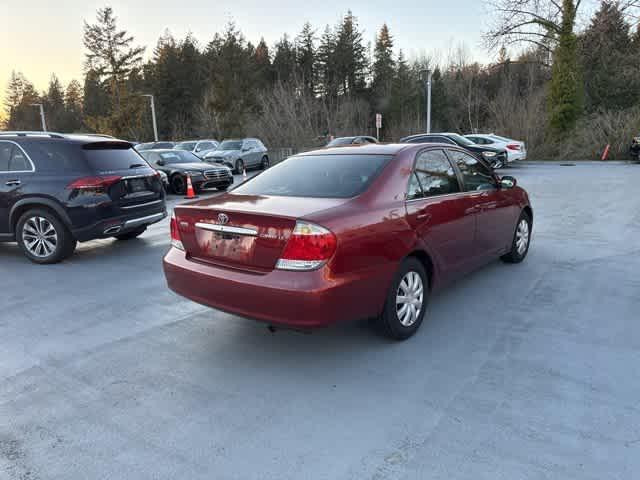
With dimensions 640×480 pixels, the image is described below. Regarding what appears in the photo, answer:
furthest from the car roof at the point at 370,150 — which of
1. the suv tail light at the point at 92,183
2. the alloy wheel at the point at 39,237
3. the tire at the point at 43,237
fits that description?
the alloy wheel at the point at 39,237

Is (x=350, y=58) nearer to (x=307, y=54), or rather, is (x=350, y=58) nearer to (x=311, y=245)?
(x=307, y=54)

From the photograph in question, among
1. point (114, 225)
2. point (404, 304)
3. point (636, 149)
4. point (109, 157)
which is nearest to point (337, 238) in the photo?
point (404, 304)

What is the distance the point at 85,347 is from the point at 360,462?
2672 mm

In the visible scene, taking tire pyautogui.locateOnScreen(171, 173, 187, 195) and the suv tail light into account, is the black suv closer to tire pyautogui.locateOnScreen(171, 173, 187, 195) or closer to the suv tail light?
the suv tail light

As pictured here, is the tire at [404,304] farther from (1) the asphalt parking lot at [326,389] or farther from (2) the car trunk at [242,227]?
(2) the car trunk at [242,227]

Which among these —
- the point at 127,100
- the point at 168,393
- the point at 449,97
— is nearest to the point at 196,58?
the point at 127,100

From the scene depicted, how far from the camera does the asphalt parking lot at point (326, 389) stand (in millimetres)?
2588

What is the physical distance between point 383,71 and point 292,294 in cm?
6162

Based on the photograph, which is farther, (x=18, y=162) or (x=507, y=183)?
(x=18, y=162)

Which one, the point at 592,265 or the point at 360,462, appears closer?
the point at 360,462

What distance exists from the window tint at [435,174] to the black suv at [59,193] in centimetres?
459

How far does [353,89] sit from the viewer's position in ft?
196

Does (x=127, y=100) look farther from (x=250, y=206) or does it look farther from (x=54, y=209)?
(x=250, y=206)

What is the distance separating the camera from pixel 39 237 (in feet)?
22.6
